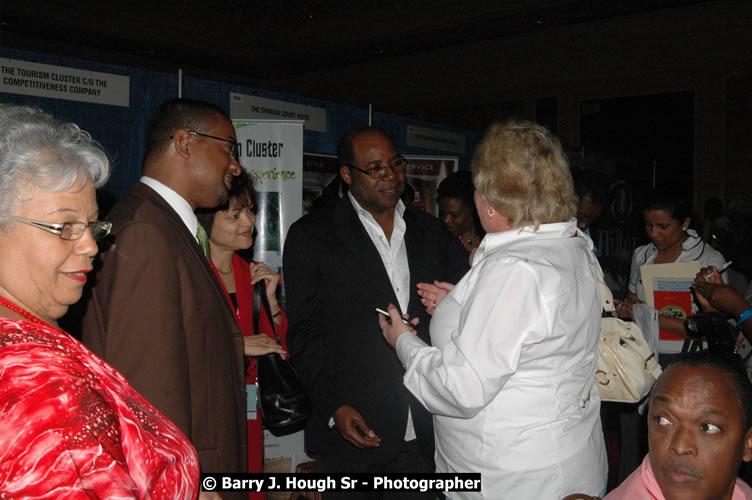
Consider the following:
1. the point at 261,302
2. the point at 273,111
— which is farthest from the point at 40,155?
the point at 273,111

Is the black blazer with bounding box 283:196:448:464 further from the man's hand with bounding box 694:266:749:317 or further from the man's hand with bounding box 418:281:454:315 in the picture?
the man's hand with bounding box 694:266:749:317

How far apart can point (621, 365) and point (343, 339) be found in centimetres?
107

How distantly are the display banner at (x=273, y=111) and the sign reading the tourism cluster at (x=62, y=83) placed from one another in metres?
0.76

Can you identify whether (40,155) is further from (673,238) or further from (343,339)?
(673,238)

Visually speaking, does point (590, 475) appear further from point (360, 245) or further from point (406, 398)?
point (360, 245)

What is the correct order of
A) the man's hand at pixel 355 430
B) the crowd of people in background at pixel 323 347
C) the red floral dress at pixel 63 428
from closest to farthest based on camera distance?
the red floral dress at pixel 63 428, the crowd of people in background at pixel 323 347, the man's hand at pixel 355 430

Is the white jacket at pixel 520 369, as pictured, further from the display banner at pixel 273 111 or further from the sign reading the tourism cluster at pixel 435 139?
the sign reading the tourism cluster at pixel 435 139

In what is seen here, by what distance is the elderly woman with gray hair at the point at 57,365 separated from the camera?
74 cm

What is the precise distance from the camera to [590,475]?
5.45 feet

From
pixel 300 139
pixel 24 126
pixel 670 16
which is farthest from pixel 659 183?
pixel 24 126

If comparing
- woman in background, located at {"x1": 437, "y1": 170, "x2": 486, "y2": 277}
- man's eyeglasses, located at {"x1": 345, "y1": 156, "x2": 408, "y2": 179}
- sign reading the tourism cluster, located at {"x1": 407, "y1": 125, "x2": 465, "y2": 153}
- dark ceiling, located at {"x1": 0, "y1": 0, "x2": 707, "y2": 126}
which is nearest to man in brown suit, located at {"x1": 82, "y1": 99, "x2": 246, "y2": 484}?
man's eyeglasses, located at {"x1": 345, "y1": 156, "x2": 408, "y2": 179}

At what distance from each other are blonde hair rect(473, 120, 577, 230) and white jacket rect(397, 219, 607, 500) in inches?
2.0

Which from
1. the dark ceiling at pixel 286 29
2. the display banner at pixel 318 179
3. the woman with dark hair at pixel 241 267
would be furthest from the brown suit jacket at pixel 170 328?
the dark ceiling at pixel 286 29

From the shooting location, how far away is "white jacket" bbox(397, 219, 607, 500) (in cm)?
149
